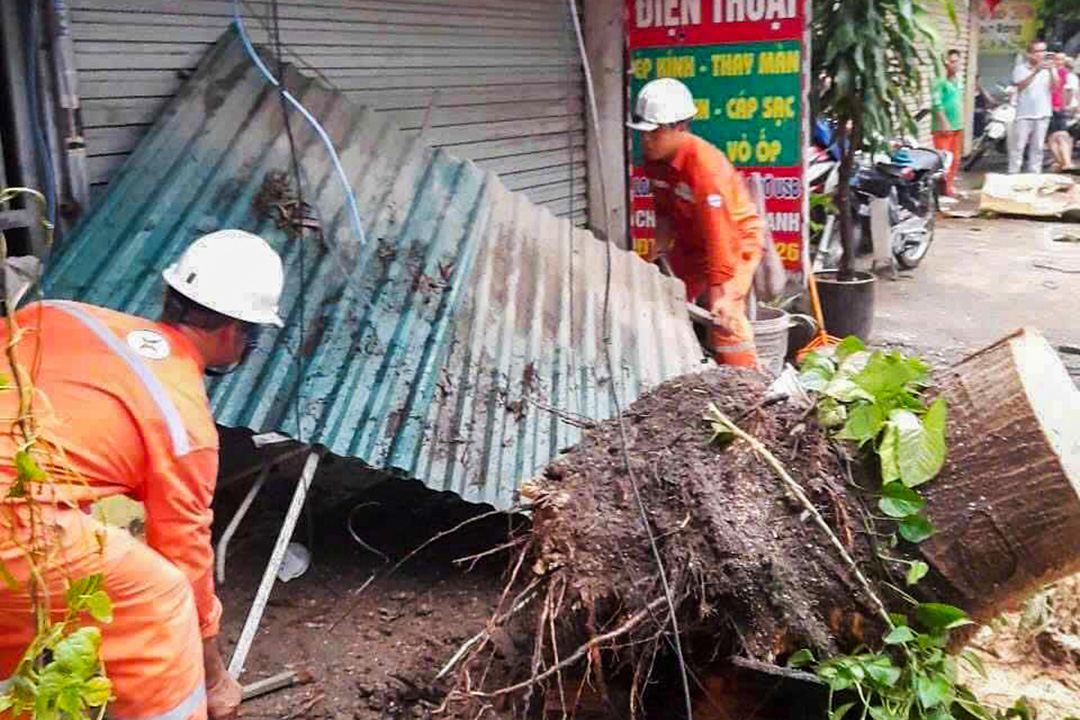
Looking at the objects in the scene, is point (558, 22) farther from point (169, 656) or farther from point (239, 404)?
point (169, 656)

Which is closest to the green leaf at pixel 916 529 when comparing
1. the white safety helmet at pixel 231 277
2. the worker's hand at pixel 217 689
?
the white safety helmet at pixel 231 277

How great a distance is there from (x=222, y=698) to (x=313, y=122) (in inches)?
101

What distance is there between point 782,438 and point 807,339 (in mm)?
4742

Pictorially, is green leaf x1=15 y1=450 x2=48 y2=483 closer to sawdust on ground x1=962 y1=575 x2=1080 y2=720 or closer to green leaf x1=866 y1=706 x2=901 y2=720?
green leaf x1=866 y1=706 x2=901 y2=720

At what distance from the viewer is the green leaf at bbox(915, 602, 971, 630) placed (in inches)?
108

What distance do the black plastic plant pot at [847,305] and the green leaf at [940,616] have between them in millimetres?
5236

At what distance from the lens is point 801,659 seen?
278cm

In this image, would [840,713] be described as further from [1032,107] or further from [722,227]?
[1032,107]

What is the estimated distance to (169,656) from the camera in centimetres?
246

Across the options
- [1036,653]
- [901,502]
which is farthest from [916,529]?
[1036,653]

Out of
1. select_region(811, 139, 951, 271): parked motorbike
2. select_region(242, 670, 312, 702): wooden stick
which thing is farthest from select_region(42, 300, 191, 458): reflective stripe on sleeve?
select_region(811, 139, 951, 271): parked motorbike

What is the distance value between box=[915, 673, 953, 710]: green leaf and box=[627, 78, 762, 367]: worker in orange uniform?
3.11 m

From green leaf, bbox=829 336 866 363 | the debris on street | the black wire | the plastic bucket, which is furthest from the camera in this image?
the debris on street

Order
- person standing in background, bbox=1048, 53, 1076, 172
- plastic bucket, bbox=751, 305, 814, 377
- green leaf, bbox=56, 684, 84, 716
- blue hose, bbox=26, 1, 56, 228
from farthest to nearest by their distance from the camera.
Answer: person standing in background, bbox=1048, 53, 1076, 172
plastic bucket, bbox=751, 305, 814, 377
blue hose, bbox=26, 1, 56, 228
green leaf, bbox=56, 684, 84, 716
